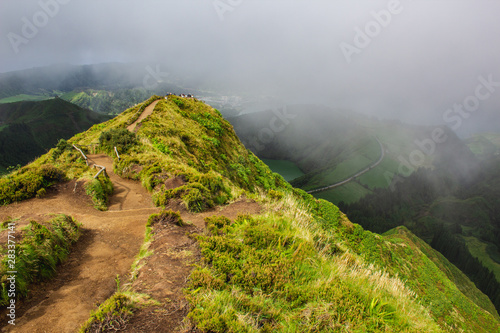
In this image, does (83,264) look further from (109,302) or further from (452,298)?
(452,298)

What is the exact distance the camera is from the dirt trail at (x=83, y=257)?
504cm

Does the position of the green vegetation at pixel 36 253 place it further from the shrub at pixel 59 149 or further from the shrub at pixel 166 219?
the shrub at pixel 59 149

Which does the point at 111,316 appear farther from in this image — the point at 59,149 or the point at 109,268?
the point at 59,149

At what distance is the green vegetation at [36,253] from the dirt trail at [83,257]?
0.29m

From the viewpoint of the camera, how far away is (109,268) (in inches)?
274

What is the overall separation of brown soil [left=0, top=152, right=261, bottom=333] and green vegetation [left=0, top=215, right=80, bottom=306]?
29 cm

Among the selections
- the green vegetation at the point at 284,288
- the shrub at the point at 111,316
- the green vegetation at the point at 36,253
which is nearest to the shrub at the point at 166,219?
the green vegetation at the point at 284,288

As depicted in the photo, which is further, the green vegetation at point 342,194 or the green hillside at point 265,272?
the green vegetation at point 342,194

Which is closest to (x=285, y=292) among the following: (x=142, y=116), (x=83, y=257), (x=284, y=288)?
(x=284, y=288)

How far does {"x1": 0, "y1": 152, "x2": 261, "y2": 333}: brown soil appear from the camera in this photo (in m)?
4.73

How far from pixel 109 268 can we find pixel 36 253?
6.06 ft

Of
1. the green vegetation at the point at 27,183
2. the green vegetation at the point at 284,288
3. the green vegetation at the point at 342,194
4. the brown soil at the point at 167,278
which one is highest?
the green vegetation at the point at 284,288

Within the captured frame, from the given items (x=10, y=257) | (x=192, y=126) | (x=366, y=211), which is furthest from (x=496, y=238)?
(x=10, y=257)

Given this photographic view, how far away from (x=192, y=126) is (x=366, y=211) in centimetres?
17202
